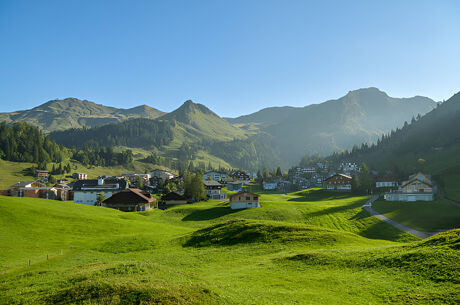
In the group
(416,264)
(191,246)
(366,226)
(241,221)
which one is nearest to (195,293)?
(416,264)

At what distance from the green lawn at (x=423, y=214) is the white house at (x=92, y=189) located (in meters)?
118

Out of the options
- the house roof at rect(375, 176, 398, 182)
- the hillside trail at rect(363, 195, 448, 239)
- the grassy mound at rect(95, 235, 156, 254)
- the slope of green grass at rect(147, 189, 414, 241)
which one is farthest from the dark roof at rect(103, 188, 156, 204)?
the house roof at rect(375, 176, 398, 182)

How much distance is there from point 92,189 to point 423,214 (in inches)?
5301

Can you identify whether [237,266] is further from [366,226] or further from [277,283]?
[366,226]

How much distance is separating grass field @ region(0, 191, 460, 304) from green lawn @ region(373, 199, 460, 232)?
12867 millimetres

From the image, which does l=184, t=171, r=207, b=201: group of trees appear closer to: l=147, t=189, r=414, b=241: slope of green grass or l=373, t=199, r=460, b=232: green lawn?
l=147, t=189, r=414, b=241: slope of green grass

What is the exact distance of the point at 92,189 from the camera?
13250 cm

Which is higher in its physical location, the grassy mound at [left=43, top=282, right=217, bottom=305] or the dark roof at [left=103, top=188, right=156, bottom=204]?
the grassy mound at [left=43, top=282, right=217, bottom=305]

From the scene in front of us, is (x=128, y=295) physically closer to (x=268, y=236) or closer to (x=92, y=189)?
(x=268, y=236)

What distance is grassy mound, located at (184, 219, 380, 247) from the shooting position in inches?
1731

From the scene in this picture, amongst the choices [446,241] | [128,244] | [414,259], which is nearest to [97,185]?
[128,244]

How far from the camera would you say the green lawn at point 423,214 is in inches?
2643

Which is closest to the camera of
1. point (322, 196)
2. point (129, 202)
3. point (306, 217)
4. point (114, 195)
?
point (306, 217)

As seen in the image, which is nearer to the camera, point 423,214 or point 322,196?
point 423,214
